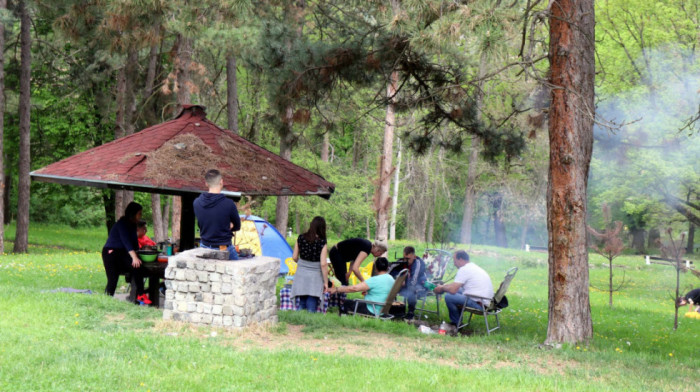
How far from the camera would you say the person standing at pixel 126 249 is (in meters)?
8.57

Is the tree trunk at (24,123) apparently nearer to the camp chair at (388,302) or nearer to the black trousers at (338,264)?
the black trousers at (338,264)

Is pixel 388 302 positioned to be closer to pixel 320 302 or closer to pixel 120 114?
pixel 320 302

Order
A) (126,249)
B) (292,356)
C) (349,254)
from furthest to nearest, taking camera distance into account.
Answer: (349,254) < (126,249) < (292,356)

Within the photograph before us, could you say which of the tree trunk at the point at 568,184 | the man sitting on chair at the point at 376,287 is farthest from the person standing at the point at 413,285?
the tree trunk at the point at 568,184

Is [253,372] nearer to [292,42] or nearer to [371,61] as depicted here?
[371,61]

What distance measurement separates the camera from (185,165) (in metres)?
8.15

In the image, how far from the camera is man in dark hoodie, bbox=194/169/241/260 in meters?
7.18

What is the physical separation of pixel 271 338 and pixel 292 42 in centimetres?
535

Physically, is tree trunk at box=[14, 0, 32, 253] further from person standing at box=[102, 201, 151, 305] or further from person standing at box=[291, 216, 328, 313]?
person standing at box=[291, 216, 328, 313]

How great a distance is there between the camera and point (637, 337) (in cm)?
1055

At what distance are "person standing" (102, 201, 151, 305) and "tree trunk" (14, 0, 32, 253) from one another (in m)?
12.0

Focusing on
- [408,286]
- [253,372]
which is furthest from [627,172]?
[253,372]

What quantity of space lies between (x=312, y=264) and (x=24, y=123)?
1352 cm

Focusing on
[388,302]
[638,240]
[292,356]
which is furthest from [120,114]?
[638,240]
